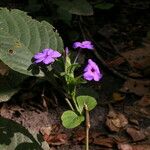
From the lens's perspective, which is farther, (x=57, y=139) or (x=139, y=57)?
(x=139, y=57)

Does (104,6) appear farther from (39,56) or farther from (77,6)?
(39,56)

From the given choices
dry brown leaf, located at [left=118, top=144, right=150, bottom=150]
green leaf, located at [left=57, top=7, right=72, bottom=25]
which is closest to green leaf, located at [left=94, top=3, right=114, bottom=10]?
green leaf, located at [left=57, top=7, right=72, bottom=25]

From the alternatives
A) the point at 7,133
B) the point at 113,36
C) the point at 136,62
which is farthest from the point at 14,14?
the point at 113,36

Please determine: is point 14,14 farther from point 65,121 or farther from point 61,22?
point 61,22

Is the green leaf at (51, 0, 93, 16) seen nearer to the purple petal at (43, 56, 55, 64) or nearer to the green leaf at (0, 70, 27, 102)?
the green leaf at (0, 70, 27, 102)

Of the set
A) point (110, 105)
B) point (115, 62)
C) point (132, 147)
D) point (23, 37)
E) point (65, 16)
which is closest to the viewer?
point (23, 37)

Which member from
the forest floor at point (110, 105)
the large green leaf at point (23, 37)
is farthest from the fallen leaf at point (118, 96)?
the large green leaf at point (23, 37)

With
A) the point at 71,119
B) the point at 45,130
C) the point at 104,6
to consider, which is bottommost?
the point at 45,130

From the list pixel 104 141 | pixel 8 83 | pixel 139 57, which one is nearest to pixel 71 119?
pixel 8 83
